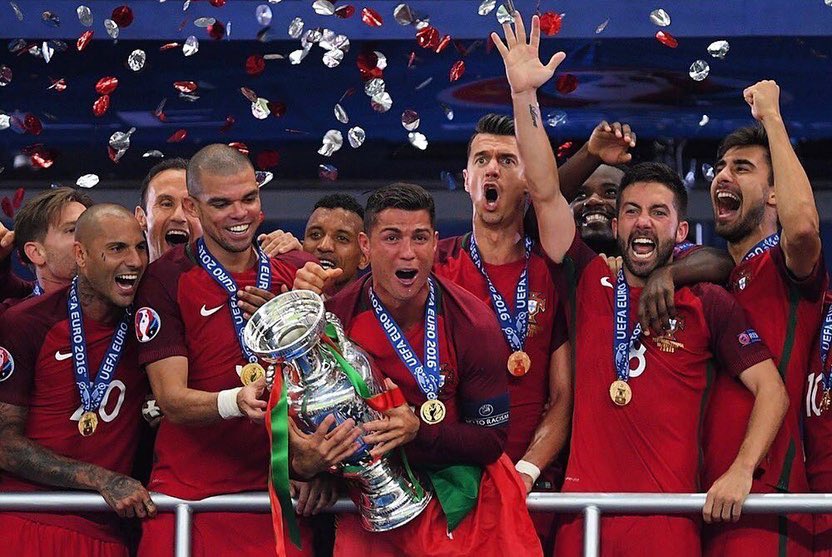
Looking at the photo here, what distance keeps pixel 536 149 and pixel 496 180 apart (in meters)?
0.45

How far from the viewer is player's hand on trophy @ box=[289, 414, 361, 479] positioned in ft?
12.3

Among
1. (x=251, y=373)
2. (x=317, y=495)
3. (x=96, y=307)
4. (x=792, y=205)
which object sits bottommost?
(x=317, y=495)

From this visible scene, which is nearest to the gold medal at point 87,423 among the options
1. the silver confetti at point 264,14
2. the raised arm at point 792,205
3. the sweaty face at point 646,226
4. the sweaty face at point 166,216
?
the sweaty face at point 166,216

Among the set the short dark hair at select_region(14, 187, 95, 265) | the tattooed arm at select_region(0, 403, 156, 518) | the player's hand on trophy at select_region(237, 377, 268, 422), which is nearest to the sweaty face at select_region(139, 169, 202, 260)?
the short dark hair at select_region(14, 187, 95, 265)

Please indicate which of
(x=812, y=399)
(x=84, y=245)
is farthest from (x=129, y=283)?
(x=812, y=399)

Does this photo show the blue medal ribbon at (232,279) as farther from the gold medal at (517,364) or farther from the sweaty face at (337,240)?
the sweaty face at (337,240)

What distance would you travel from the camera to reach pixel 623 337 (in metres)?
4.44

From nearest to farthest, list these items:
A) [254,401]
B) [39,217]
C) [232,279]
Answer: [254,401]
[232,279]
[39,217]

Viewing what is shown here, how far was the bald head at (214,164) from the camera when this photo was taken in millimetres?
4414

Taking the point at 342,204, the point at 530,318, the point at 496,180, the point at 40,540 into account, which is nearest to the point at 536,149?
the point at 496,180

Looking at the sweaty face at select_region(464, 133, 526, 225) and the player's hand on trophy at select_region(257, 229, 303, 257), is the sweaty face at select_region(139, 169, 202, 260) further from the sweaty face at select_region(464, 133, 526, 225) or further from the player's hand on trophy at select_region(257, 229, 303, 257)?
the sweaty face at select_region(464, 133, 526, 225)

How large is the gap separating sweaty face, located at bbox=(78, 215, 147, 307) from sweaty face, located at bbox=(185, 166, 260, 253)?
0.25m

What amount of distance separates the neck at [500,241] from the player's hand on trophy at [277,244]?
25.4 inches

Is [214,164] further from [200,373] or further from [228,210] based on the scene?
[200,373]
